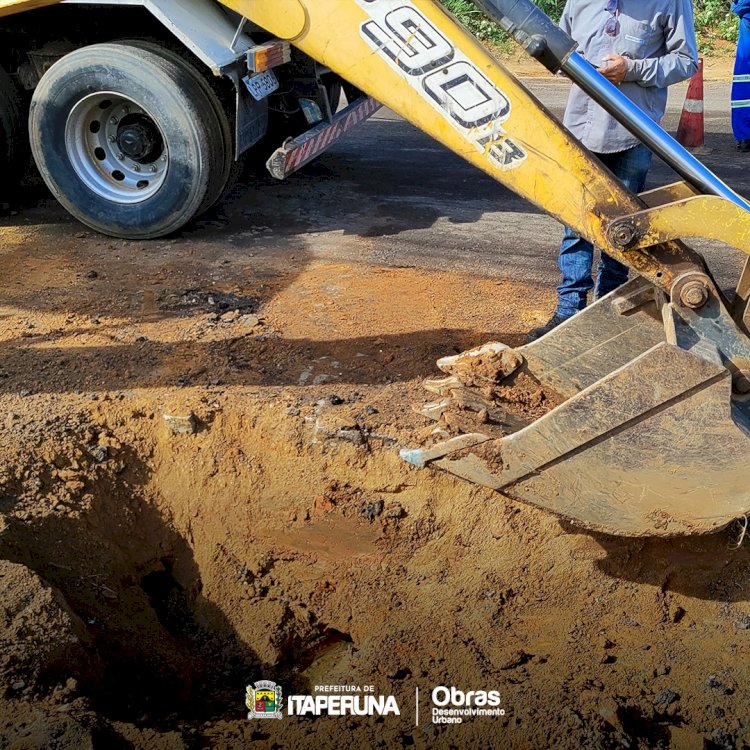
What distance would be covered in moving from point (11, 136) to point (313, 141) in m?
2.26

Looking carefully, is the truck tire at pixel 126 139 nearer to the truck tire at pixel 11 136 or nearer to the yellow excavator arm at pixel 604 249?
the truck tire at pixel 11 136

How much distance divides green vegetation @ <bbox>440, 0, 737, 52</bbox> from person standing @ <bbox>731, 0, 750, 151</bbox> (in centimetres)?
472

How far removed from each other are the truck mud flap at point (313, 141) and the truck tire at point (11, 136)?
6.60 ft

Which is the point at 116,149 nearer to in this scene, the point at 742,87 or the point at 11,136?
the point at 11,136

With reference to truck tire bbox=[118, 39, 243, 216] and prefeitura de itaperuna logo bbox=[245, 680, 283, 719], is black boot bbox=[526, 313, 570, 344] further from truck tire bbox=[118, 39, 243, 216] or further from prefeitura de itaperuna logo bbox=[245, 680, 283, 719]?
truck tire bbox=[118, 39, 243, 216]

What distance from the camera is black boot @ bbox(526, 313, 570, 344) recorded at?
15.6 feet

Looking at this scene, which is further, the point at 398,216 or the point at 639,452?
the point at 398,216

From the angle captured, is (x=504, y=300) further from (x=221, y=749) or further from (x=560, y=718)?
(x=221, y=749)

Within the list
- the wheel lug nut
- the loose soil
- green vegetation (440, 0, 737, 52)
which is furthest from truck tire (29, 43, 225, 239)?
green vegetation (440, 0, 737, 52)

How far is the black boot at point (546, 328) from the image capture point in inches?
187

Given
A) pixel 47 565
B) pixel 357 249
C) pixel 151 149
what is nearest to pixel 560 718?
pixel 47 565

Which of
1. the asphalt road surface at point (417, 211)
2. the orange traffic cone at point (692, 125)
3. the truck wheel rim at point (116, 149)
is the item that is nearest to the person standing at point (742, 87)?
the asphalt road surface at point (417, 211)

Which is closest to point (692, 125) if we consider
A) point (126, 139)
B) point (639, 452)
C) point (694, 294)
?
point (126, 139)

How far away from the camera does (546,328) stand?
15.8ft
